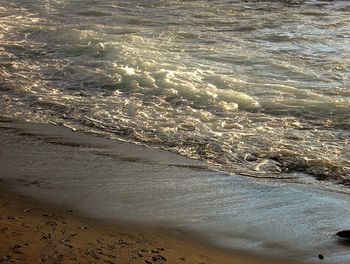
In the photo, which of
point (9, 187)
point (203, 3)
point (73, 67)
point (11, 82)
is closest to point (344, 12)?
point (203, 3)

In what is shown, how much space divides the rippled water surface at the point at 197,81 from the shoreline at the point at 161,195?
375 mm

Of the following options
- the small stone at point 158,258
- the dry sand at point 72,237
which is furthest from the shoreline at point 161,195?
the small stone at point 158,258

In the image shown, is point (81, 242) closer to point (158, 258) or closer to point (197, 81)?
point (158, 258)

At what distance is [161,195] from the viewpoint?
4672 mm

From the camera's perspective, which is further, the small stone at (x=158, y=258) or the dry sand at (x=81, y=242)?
the small stone at (x=158, y=258)

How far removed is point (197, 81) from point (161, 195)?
11.3 feet

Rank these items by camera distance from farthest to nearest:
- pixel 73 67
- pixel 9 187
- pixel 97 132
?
pixel 73 67, pixel 97 132, pixel 9 187

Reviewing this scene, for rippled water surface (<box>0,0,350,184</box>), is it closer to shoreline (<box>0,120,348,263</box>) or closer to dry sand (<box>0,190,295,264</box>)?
shoreline (<box>0,120,348,263</box>)

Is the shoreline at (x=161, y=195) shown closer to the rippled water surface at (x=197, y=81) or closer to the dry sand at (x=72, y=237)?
the dry sand at (x=72, y=237)

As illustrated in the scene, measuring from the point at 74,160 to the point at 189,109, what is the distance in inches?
78.3

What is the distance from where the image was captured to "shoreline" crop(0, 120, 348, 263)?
13.2 feet

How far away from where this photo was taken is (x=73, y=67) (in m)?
8.61

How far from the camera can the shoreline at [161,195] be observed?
4016 mm

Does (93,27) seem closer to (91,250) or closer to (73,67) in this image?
(73,67)
